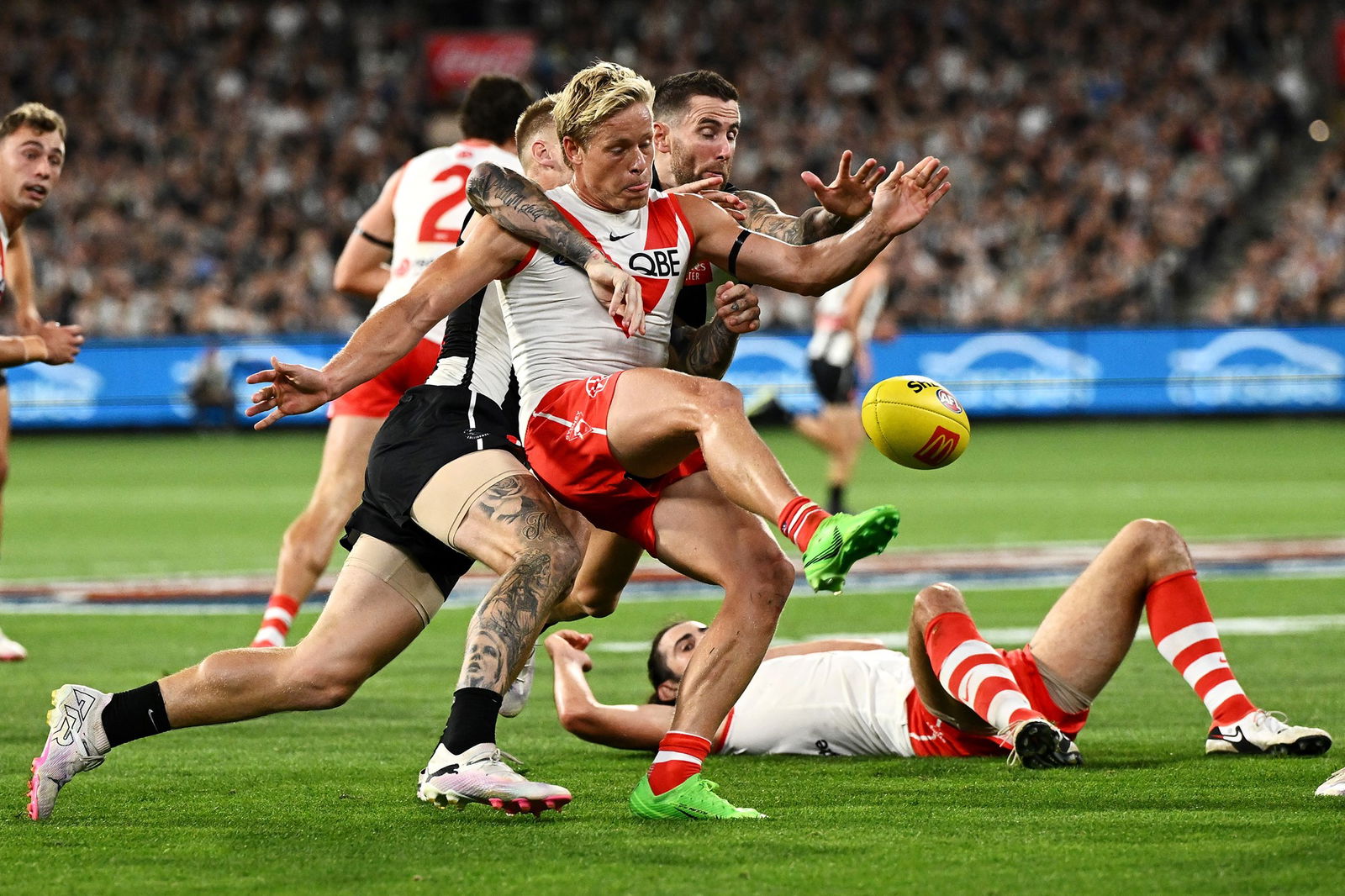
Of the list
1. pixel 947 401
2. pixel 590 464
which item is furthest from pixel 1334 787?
pixel 590 464

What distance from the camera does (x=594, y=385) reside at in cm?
512

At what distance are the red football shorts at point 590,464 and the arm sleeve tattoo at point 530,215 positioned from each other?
0.39 m

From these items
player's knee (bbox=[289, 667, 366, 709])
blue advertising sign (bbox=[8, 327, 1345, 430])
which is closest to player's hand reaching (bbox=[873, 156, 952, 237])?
player's knee (bbox=[289, 667, 366, 709])

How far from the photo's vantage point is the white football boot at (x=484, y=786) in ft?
15.2

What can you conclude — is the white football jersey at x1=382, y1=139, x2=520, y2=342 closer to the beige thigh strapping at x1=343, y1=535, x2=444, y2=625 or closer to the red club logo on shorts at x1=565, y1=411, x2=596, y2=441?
the beige thigh strapping at x1=343, y1=535, x2=444, y2=625

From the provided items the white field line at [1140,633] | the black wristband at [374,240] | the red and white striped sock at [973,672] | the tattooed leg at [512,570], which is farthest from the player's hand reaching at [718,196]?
the white field line at [1140,633]

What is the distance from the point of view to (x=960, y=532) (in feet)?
46.5

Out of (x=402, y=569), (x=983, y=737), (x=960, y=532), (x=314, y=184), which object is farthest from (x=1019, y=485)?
(x=314, y=184)

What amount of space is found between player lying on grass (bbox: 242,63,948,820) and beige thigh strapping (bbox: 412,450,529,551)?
0.53ft

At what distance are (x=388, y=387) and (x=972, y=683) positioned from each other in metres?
3.78

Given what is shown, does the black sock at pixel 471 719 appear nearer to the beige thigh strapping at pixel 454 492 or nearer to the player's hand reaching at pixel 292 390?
the beige thigh strapping at pixel 454 492

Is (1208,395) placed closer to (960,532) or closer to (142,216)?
(960,532)

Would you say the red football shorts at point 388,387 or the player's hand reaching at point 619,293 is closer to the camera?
the player's hand reaching at point 619,293

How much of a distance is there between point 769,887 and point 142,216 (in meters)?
28.1
